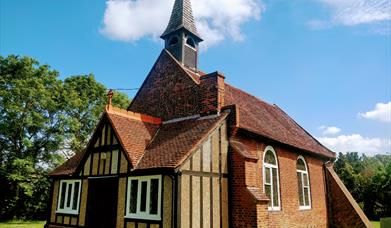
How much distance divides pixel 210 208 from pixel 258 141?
418 centimetres

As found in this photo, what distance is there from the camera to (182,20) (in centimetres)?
1736

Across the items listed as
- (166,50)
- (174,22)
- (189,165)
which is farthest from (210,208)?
(174,22)

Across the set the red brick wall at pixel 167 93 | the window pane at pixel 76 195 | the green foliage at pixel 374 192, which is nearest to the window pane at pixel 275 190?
the red brick wall at pixel 167 93

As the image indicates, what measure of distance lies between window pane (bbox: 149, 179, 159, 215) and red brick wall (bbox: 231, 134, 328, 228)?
3114 mm

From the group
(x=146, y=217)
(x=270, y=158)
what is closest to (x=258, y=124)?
(x=270, y=158)

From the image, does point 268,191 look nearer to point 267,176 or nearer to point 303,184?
point 267,176

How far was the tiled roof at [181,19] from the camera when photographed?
17.3 metres

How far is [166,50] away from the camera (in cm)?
1719

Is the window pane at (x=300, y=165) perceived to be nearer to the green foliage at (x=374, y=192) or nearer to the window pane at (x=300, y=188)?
the window pane at (x=300, y=188)

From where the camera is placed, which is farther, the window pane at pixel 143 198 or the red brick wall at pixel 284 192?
the red brick wall at pixel 284 192

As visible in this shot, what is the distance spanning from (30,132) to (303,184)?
24985 millimetres

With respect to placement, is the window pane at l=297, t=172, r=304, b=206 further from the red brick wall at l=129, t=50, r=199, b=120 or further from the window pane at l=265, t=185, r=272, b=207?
the red brick wall at l=129, t=50, r=199, b=120

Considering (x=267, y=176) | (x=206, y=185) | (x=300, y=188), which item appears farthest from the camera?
(x=300, y=188)

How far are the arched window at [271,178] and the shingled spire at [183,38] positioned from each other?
21.5ft
